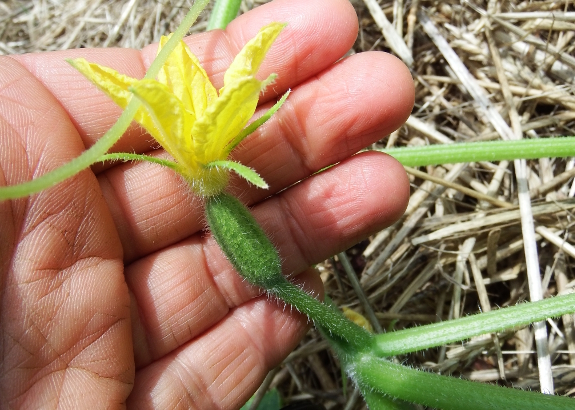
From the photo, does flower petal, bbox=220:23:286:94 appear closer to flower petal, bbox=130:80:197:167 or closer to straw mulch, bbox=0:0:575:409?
flower petal, bbox=130:80:197:167

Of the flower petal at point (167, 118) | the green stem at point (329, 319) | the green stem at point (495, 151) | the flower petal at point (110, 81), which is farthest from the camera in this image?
the green stem at point (495, 151)

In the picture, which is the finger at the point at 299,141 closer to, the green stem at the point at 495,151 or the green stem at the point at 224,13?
the green stem at the point at 495,151

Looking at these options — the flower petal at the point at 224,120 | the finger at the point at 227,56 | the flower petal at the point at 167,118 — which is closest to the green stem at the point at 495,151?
the finger at the point at 227,56

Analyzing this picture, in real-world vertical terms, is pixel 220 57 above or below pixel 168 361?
above

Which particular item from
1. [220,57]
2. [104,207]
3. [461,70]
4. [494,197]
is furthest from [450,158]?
[104,207]

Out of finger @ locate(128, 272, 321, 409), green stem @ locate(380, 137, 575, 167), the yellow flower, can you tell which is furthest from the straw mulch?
the yellow flower

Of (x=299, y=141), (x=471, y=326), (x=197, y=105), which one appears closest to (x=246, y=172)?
(x=197, y=105)

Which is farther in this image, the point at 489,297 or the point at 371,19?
the point at 371,19

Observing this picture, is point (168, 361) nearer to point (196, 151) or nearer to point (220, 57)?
point (196, 151)
